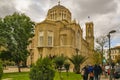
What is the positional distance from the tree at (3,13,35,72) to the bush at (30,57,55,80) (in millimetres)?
29234

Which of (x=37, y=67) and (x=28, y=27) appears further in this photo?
(x=28, y=27)

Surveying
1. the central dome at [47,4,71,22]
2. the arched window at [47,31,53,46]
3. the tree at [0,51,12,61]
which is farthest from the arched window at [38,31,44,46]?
the tree at [0,51,12,61]

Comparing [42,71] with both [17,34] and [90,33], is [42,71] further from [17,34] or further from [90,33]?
[90,33]

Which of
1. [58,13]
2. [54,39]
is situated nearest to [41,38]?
[54,39]

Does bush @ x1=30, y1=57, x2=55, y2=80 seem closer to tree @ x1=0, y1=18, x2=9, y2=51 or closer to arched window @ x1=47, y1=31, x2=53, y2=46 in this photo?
tree @ x1=0, y1=18, x2=9, y2=51

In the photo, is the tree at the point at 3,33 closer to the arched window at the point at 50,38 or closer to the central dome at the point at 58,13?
the arched window at the point at 50,38

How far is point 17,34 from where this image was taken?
44.1 m

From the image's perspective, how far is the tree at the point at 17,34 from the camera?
43562 millimetres

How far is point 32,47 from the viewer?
204 feet

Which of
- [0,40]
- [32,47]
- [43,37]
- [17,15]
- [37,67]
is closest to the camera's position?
[37,67]

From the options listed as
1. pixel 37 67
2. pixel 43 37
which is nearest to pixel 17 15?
pixel 43 37

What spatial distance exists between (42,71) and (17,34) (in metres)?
30.3

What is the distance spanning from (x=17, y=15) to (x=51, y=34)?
1356cm

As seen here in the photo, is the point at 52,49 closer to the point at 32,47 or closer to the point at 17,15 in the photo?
the point at 32,47
